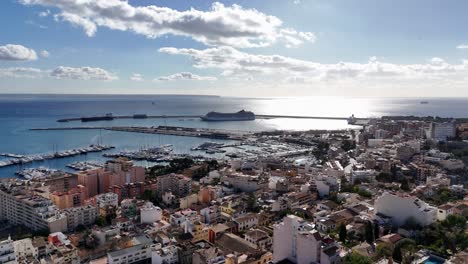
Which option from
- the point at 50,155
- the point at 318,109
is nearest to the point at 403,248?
the point at 50,155

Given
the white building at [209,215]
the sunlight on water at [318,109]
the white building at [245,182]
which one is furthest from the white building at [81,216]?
the sunlight on water at [318,109]

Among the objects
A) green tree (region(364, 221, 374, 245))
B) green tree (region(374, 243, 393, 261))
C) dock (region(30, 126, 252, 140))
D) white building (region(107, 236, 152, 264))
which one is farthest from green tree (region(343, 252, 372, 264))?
dock (region(30, 126, 252, 140))

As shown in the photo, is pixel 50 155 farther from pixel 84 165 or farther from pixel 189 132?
pixel 189 132

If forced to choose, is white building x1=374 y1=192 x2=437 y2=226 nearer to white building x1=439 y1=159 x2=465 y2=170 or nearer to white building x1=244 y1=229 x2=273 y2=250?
white building x1=244 y1=229 x2=273 y2=250

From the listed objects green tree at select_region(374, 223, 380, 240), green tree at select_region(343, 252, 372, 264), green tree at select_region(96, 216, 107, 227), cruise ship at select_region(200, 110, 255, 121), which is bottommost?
green tree at select_region(96, 216, 107, 227)

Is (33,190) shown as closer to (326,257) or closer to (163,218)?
(163,218)

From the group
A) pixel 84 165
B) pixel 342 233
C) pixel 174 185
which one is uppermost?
pixel 342 233

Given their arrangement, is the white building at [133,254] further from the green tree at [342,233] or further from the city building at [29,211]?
the green tree at [342,233]
